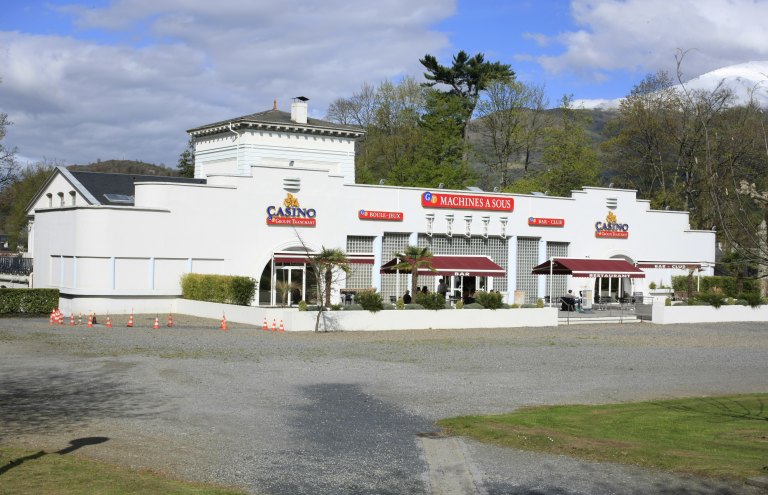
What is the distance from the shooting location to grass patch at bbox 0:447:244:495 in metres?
9.64

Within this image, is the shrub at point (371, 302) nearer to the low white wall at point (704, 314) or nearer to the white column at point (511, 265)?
the low white wall at point (704, 314)

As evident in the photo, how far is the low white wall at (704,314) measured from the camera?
4309 centimetres

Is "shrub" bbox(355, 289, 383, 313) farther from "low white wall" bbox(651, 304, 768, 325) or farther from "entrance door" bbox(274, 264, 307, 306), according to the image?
"low white wall" bbox(651, 304, 768, 325)

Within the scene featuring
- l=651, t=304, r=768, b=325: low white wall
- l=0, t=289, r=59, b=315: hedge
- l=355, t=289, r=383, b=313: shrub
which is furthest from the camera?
l=651, t=304, r=768, b=325: low white wall

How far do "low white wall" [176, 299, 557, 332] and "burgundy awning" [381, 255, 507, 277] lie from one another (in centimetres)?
601

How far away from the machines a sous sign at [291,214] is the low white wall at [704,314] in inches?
686

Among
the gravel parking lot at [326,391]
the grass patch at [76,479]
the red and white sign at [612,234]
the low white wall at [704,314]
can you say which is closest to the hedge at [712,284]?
the red and white sign at [612,234]

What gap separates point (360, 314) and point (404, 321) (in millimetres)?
2105

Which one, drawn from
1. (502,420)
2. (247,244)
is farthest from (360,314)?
(502,420)

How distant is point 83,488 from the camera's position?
31.8ft

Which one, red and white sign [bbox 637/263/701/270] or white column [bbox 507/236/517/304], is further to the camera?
red and white sign [bbox 637/263/701/270]

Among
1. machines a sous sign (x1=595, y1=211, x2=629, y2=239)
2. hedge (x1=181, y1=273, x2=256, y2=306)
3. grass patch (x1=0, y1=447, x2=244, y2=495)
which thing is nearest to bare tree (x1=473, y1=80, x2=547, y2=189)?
machines a sous sign (x1=595, y1=211, x2=629, y2=239)

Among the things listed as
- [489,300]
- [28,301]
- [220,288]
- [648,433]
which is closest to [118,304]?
[28,301]

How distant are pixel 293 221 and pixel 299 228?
1.73 ft
